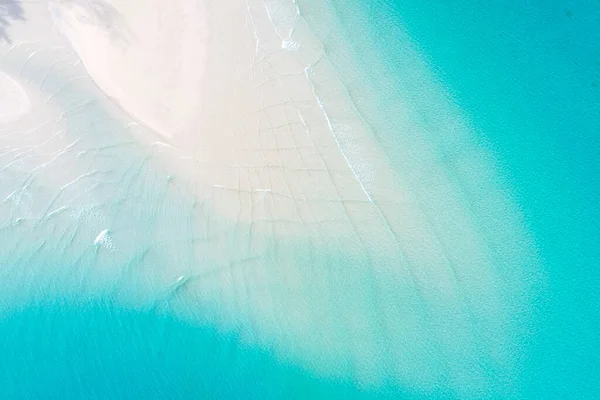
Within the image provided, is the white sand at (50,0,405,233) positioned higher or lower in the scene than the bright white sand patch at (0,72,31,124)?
higher

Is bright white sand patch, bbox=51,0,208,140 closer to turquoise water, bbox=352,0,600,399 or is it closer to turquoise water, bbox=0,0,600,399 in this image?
turquoise water, bbox=0,0,600,399

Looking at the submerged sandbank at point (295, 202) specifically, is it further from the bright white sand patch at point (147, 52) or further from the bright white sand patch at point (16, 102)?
the bright white sand patch at point (16, 102)

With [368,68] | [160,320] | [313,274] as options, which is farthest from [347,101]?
[160,320]

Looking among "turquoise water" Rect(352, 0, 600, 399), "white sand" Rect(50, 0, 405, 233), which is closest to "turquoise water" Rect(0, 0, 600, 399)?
"turquoise water" Rect(352, 0, 600, 399)

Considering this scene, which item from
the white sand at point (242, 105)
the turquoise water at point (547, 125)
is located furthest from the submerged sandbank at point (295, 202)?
the turquoise water at point (547, 125)

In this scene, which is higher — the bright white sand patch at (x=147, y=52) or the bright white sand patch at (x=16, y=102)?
the bright white sand patch at (x=147, y=52)

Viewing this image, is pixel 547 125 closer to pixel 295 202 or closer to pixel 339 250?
pixel 339 250

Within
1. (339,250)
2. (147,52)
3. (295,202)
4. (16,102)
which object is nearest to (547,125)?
(339,250)

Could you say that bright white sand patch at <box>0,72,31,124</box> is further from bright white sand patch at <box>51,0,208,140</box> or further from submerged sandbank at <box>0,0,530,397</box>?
bright white sand patch at <box>51,0,208,140</box>

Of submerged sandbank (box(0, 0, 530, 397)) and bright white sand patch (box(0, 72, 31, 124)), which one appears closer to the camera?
submerged sandbank (box(0, 0, 530, 397))
